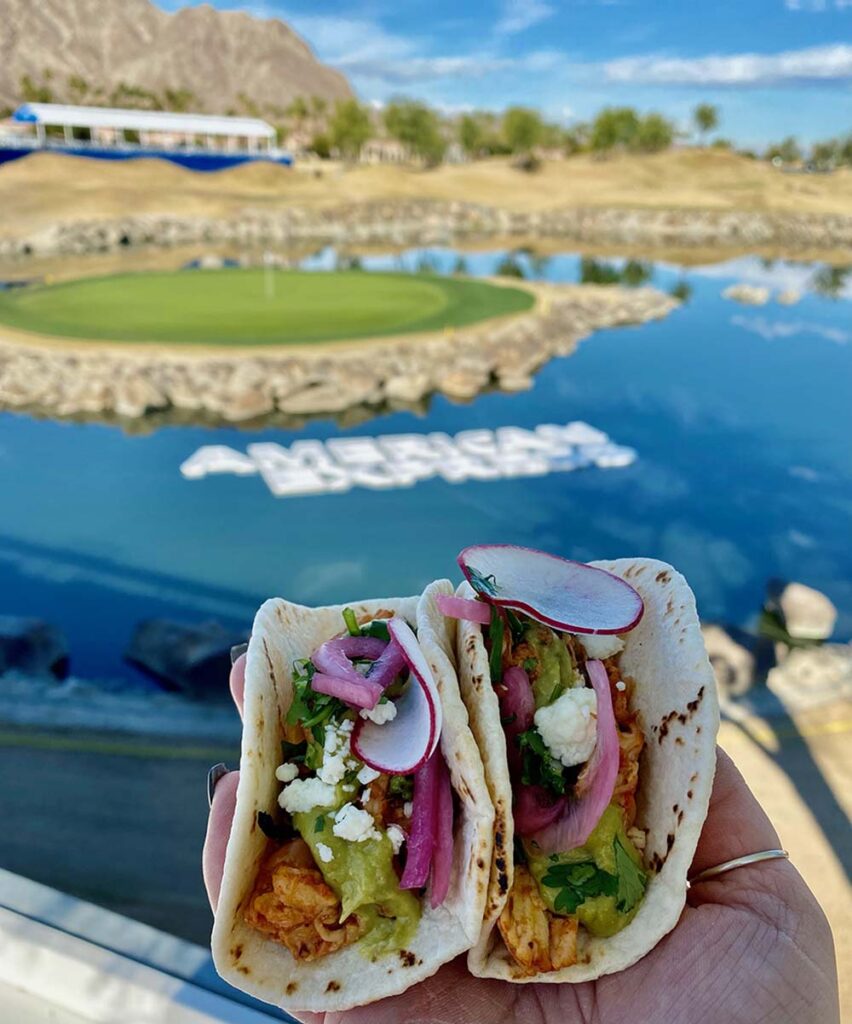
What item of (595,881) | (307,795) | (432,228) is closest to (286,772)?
(307,795)

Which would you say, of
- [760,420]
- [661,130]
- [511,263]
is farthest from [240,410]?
[661,130]

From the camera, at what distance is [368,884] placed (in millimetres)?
2188

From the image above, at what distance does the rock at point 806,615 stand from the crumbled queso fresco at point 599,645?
839 centimetres

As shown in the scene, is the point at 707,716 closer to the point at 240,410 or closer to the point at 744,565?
the point at 744,565

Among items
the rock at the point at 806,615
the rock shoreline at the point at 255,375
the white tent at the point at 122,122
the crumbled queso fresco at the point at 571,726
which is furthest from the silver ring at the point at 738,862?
the white tent at the point at 122,122

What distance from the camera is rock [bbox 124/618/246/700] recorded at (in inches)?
321

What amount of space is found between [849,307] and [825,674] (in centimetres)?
3132

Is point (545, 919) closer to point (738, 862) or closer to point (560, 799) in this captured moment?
point (560, 799)

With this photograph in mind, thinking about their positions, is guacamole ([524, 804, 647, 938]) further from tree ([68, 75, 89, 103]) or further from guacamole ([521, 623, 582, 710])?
tree ([68, 75, 89, 103])

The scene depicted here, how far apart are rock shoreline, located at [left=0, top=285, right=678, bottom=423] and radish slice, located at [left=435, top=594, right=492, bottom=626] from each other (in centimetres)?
1641

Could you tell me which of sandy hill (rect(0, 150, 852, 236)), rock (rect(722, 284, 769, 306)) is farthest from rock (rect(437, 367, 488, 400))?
sandy hill (rect(0, 150, 852, 236))

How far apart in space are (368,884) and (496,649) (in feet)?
2.78

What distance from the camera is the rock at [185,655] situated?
26.8 feet

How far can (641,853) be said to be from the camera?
2.42 meters
